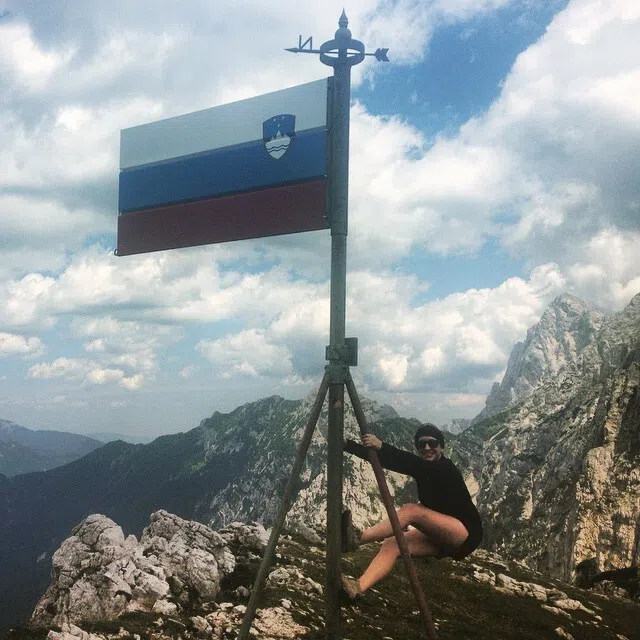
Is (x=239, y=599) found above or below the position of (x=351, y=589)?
below

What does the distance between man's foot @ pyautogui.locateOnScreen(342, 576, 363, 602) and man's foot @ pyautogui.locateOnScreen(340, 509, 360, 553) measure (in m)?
0.50

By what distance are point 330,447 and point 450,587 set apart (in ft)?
75.2

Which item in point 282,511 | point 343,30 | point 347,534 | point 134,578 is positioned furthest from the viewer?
point 134,578

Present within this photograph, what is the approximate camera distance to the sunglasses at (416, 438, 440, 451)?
28.2 feet

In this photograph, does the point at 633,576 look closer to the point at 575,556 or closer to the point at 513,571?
the point at 513,571

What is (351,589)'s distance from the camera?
8844 mm

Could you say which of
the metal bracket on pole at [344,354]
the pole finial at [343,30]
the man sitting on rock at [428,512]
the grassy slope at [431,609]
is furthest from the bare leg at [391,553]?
the pole finial at [343,30]

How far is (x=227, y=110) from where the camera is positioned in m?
10.9

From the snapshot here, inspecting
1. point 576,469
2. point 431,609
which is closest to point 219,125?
point 431,609

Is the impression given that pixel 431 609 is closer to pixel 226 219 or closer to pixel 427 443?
pixel 427 443

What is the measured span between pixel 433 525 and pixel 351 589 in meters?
1.84

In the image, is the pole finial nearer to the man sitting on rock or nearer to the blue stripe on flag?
the blue stripe on flag

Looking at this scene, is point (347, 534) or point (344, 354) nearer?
point (347, 534)

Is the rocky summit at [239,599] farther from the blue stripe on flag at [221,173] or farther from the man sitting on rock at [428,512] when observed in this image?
the blue stripe on flag at [221,173]
